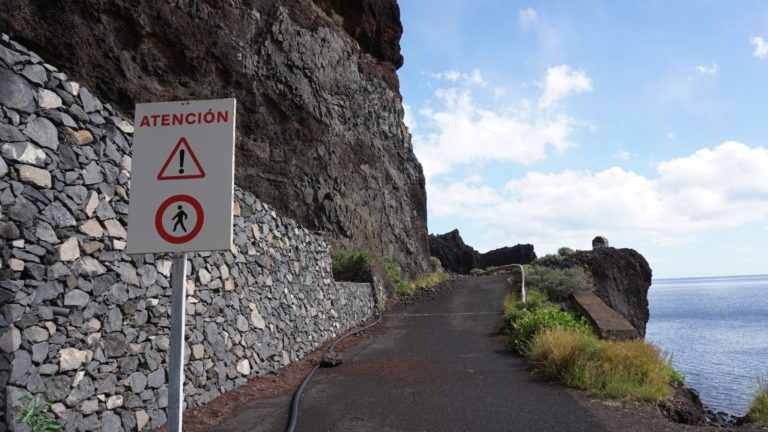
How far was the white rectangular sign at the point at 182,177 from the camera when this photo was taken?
3244 mm

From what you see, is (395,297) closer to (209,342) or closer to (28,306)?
(209,342)

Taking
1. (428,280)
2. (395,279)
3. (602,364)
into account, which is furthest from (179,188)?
(428,280)

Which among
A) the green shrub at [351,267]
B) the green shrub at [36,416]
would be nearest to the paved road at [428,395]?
the green shrub at [36,416]

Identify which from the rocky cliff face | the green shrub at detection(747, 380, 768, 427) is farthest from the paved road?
the rocky cliff face

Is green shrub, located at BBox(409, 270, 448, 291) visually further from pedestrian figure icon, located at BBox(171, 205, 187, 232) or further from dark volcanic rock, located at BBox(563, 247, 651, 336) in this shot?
pedestrian figure icon, located at BBox(171, 205, 187, 232)

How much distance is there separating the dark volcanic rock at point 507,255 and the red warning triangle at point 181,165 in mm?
52704

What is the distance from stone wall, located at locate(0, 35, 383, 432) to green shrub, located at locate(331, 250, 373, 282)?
409 inches

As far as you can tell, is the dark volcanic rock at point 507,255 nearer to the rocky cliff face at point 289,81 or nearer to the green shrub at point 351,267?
the rocky cliff face at point 289,81

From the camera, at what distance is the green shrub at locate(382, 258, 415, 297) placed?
20.9 meters

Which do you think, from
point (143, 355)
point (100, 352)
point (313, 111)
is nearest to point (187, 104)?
point (100, 352)

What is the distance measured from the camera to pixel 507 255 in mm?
56031

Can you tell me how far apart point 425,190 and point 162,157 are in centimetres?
2880

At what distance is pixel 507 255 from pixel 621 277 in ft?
93.0

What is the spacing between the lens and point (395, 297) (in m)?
20.0
